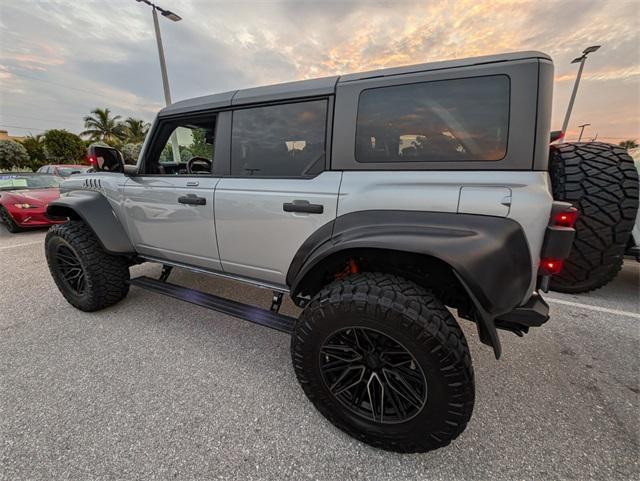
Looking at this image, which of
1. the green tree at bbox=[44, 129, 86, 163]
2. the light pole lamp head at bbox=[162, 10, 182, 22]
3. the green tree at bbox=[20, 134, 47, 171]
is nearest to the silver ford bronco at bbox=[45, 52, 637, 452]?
the light pole lamp head at bbox=[162, 10, 182, 22]

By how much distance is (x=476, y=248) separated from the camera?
1.23 metres

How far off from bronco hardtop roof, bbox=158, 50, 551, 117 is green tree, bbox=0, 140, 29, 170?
3198cm

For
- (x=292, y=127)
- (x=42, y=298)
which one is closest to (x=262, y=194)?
(x=292, y=127)

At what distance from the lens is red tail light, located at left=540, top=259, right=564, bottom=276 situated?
4.42ft

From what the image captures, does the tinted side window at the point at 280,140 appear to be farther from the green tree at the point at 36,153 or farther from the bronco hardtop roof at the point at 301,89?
the green tree at the point at 36,153

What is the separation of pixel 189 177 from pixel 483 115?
2.01 metres

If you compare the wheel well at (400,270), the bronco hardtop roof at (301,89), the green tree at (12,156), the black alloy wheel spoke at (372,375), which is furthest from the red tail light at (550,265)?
the green tree at (12,156)

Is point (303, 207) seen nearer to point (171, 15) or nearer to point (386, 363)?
point (386, 363)

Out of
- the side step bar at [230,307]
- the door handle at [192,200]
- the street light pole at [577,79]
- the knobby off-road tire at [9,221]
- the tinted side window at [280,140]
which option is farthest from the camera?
the street light pole at [577,79]

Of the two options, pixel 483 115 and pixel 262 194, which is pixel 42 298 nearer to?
pixel 262 194

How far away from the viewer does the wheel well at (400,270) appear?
1483mm

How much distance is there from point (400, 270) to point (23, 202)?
8.11 meters

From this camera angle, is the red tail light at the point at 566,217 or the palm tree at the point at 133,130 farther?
the palm tree at the point at 133,130

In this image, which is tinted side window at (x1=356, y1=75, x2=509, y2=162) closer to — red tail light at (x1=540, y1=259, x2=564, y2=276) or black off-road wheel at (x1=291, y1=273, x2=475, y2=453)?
red tail light at (x1=540, y1=259, x2=564, y2=276)
